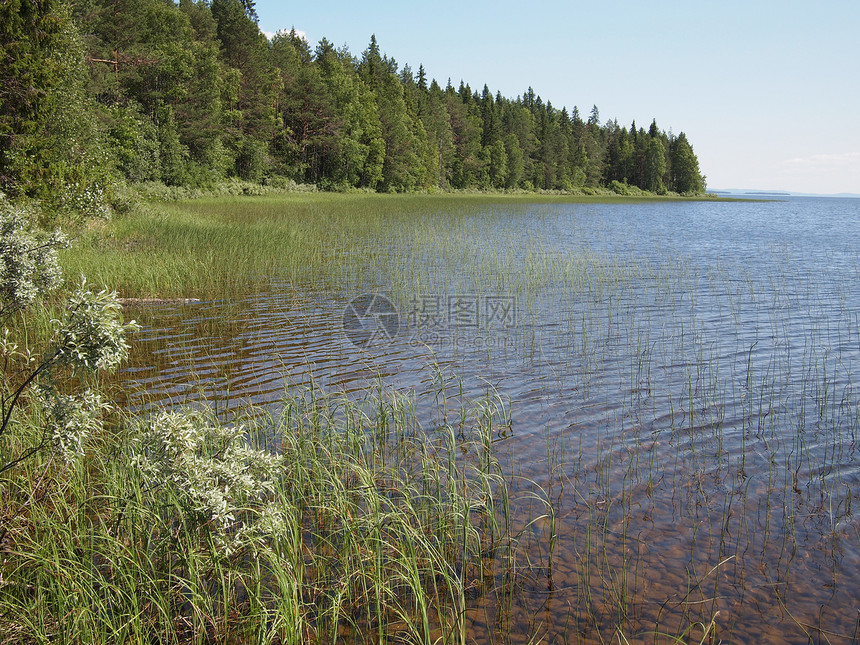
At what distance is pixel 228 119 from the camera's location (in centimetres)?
5128

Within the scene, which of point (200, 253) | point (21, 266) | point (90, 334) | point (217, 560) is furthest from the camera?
point (200, 253)

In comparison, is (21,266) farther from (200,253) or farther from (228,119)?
(228,119)

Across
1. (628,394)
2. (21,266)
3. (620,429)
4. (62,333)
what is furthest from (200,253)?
(62,333)

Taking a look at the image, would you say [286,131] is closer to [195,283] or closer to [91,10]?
[91,10]

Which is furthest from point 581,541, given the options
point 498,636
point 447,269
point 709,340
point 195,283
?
point 447,269

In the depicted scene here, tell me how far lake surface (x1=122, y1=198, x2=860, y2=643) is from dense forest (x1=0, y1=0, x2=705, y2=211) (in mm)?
9562

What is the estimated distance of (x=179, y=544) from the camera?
134 inches

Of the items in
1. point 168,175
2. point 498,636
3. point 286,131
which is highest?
point 286,131

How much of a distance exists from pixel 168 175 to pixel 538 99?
10229 centimetres

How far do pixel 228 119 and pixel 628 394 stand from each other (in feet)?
166

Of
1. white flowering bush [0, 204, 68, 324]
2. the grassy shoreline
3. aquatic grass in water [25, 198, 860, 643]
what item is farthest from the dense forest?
white flowering bush [0, 204, 68, 324]

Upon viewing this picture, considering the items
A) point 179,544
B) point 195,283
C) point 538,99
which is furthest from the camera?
point 538,99

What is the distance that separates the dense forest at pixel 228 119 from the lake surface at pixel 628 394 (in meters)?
9.56

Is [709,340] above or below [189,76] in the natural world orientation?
below
